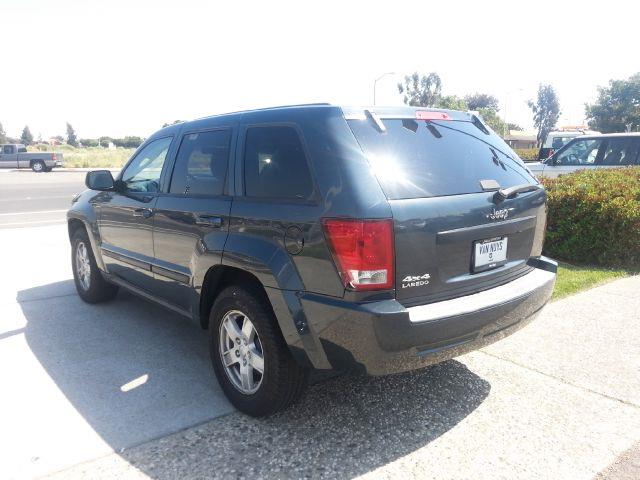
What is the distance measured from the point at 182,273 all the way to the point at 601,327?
12.1 ft

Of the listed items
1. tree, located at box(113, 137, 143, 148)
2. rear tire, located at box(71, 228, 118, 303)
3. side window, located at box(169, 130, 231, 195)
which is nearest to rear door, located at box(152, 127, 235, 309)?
side window, located at box(169, 130, 231, 195)

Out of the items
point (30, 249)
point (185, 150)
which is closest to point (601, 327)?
point (185, 150)

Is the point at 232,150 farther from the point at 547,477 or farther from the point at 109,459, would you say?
the point at 547,477

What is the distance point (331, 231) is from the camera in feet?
8.89

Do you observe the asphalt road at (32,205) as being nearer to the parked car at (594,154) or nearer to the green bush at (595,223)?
the green bush at (595,223)

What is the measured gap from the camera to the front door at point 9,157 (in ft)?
121

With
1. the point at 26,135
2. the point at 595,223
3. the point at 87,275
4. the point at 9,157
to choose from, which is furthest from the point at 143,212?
Result: the point at 26,135

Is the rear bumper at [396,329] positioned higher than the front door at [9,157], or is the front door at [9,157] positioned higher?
the rear bumper at [396,329]

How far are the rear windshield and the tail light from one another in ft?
0.74

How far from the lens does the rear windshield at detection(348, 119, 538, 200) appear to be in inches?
113

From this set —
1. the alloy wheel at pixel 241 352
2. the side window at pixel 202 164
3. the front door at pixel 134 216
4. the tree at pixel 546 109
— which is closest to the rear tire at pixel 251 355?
the alloy wheel at pixel 241 352

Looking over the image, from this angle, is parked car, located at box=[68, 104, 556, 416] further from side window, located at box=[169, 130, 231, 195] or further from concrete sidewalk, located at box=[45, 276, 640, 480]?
concrete sidewalk, located at box=[45, 276, 640, 480]

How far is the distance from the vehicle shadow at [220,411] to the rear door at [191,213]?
584 millimetres

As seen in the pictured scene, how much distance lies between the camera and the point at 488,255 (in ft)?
10.4
